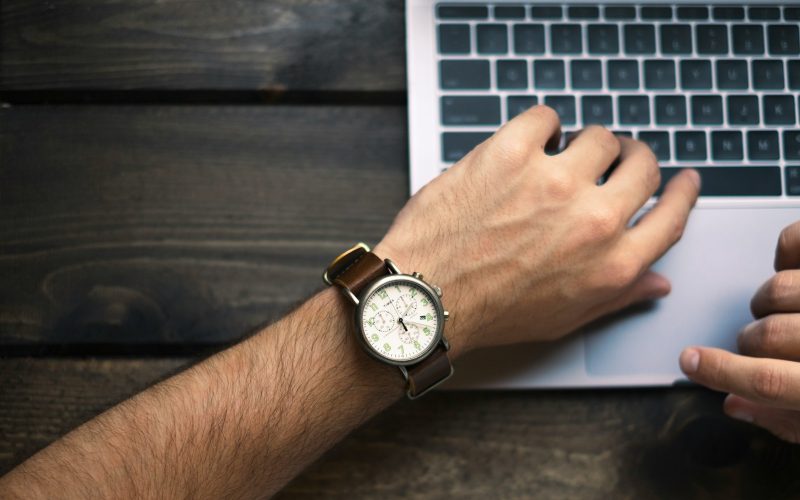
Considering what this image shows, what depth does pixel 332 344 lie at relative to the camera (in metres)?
0.77

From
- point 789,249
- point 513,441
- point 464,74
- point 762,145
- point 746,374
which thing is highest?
point 464,74

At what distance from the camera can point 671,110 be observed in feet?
2.81

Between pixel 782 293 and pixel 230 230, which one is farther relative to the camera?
pixel 230 230

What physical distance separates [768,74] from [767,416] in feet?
1.35

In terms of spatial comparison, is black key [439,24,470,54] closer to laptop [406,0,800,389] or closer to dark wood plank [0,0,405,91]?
laptop [406,0,800,389]

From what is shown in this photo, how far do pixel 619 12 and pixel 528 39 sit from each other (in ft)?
0.39

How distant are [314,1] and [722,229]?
59cm

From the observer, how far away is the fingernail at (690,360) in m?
0.81

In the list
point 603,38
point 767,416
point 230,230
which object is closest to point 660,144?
point 603,38

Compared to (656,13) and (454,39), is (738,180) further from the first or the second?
(454,39)

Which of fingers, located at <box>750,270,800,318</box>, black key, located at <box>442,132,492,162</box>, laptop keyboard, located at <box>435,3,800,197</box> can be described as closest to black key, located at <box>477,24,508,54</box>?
laptop keyboard, located at <box>435,3,800,197</box>

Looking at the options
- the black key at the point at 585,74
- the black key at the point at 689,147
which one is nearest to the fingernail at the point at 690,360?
the black key at the point at 689,147

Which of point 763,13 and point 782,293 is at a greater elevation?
point 763,13

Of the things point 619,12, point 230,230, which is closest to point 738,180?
point 619,12
